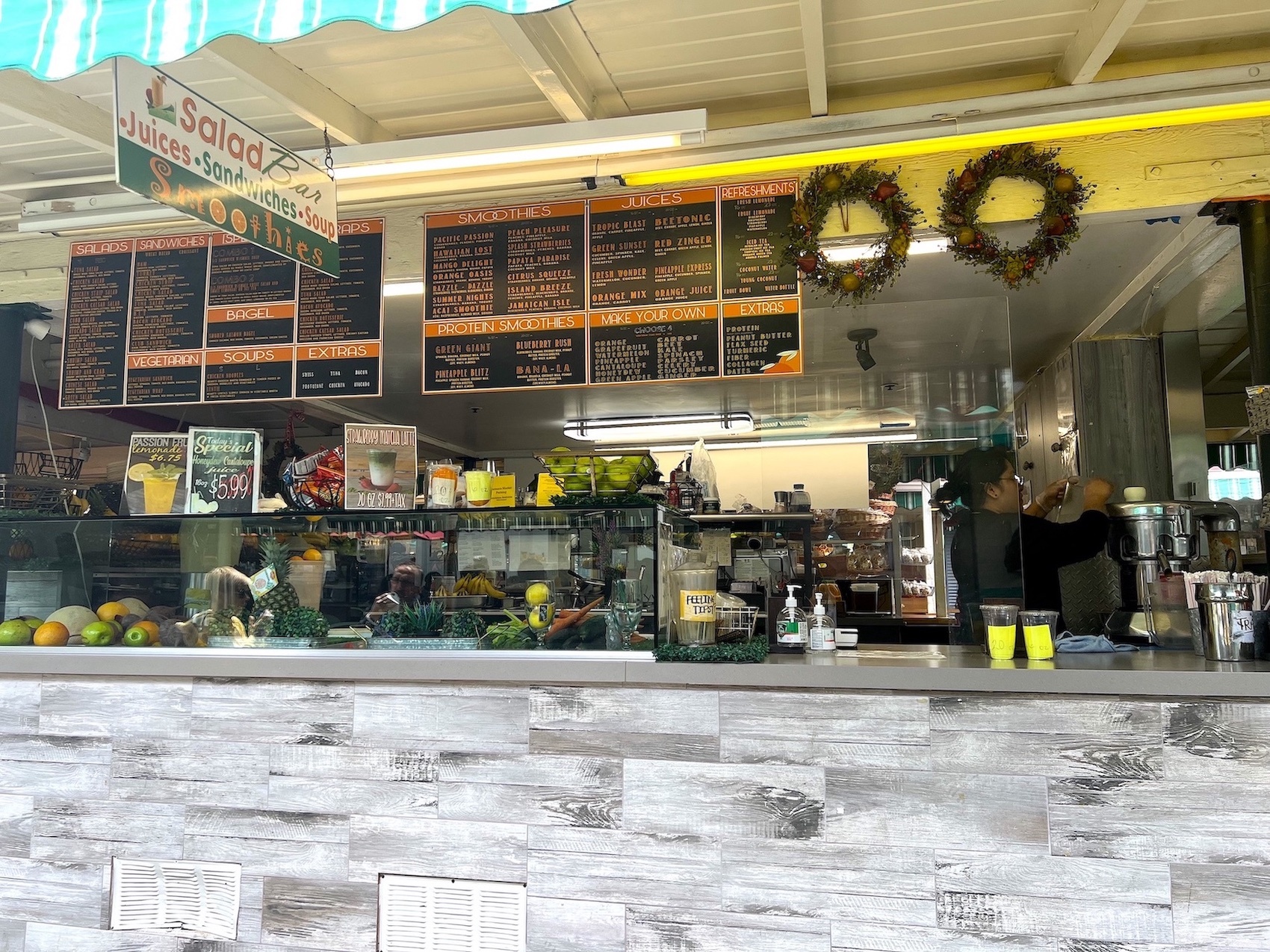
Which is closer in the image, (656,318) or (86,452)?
(656,318)

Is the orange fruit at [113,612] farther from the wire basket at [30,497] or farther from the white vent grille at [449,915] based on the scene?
the white vent grille at [449,915]

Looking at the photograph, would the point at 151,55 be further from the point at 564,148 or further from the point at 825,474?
the point at 825,474

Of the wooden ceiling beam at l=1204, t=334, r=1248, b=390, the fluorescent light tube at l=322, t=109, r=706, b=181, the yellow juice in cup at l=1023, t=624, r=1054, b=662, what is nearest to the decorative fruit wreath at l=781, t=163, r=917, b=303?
the fluorescent light tube at l=322, t=109, r=706, b=181

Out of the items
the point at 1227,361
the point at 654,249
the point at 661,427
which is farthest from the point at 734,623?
the point at 1227,361

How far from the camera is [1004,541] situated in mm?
4680

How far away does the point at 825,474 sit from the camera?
9.28 m

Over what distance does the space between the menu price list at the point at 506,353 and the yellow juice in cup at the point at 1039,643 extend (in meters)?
2.26

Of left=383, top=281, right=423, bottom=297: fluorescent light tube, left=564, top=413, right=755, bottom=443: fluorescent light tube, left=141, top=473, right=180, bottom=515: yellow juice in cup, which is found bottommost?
left=141, top=473, right=180, bottom=515: yellow juice in cup

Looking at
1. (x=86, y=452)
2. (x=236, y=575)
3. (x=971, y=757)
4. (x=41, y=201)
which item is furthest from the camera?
(x=86, y=452)

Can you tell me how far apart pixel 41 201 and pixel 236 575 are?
268cm

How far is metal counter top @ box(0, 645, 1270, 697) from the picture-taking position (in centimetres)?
251

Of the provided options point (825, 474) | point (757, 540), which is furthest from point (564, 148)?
point (825, 474)

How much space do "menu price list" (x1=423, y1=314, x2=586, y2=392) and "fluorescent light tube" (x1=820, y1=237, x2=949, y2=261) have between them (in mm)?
1210

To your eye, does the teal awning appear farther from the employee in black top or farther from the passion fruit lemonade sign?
the employee in black top
